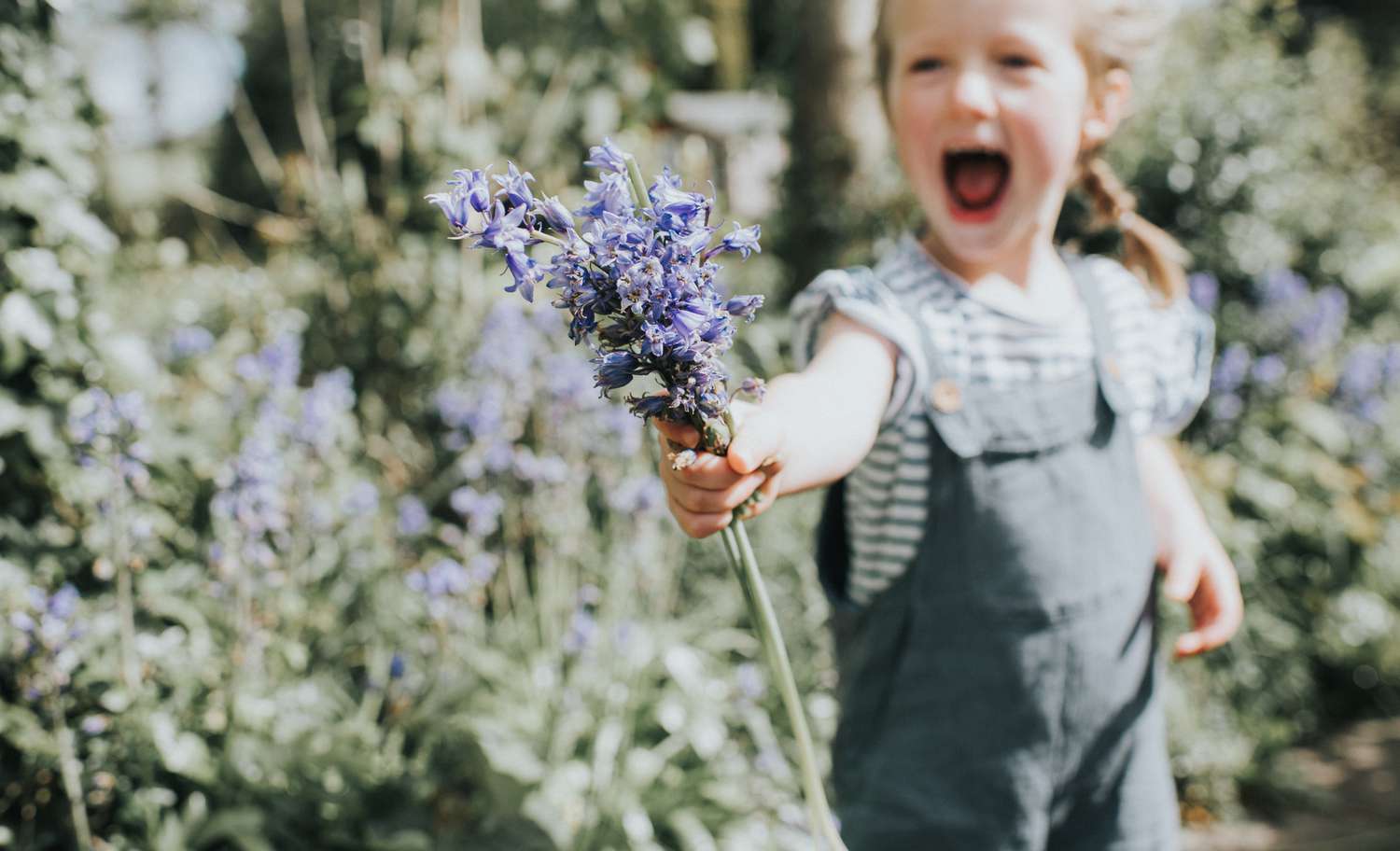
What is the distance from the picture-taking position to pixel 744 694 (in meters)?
2.48

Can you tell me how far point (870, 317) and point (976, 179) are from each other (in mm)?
303

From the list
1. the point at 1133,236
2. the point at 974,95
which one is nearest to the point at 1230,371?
the point at 1133,236

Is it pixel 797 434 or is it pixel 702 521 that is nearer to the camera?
pixel 702 521

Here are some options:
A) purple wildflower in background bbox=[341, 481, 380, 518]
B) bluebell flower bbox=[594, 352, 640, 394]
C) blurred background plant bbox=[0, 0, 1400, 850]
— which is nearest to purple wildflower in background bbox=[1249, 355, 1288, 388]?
blurred background plant bbox=[0, 0, 1400, 850]

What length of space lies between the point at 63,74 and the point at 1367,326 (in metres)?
4.69

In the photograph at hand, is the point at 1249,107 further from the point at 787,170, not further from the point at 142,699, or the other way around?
the point at 142,699

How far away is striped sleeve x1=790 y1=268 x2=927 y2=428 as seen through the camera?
4.71 ft

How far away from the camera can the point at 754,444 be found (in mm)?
1060

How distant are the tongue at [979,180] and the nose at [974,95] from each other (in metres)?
0.10

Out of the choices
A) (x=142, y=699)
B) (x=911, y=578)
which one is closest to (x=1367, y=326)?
(x=911, y=578)

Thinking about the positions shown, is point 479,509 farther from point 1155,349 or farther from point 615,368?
point 615,368

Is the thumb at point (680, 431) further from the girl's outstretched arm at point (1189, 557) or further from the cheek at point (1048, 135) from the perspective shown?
the girl's outstretched arm at point (1189, 557)

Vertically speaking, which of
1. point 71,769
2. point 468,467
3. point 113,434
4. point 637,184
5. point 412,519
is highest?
point 637,184

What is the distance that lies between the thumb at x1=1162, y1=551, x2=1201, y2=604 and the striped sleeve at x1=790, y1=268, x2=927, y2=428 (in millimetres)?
555
